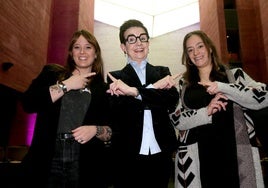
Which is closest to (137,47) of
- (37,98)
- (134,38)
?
(134,38)

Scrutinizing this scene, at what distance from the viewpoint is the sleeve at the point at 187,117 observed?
5.33ft

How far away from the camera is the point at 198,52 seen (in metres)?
1.93


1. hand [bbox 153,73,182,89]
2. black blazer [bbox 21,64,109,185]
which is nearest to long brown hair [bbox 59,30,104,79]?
black blazer [bbox 21,64,109,185]

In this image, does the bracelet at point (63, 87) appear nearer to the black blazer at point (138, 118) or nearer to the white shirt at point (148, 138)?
the black blazer at point (138, 118)

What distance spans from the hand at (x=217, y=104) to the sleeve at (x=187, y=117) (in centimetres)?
4

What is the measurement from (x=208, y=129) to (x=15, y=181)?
3.71 feet

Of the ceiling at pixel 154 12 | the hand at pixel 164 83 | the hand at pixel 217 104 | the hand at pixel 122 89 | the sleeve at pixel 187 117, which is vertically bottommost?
the sleeve at pixel 187 117

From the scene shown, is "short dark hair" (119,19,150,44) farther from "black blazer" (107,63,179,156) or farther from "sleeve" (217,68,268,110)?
"sleeve" (217,68,268,110)

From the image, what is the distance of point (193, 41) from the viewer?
1954 millimetres

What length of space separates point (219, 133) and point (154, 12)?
9.10 meters

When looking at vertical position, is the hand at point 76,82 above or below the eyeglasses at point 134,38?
below

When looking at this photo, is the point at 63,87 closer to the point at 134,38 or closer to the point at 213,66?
the point at 134,38

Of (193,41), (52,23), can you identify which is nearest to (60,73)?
(193,41)

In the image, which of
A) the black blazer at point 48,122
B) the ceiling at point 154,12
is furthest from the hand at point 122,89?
the ceiling at point 154,12
